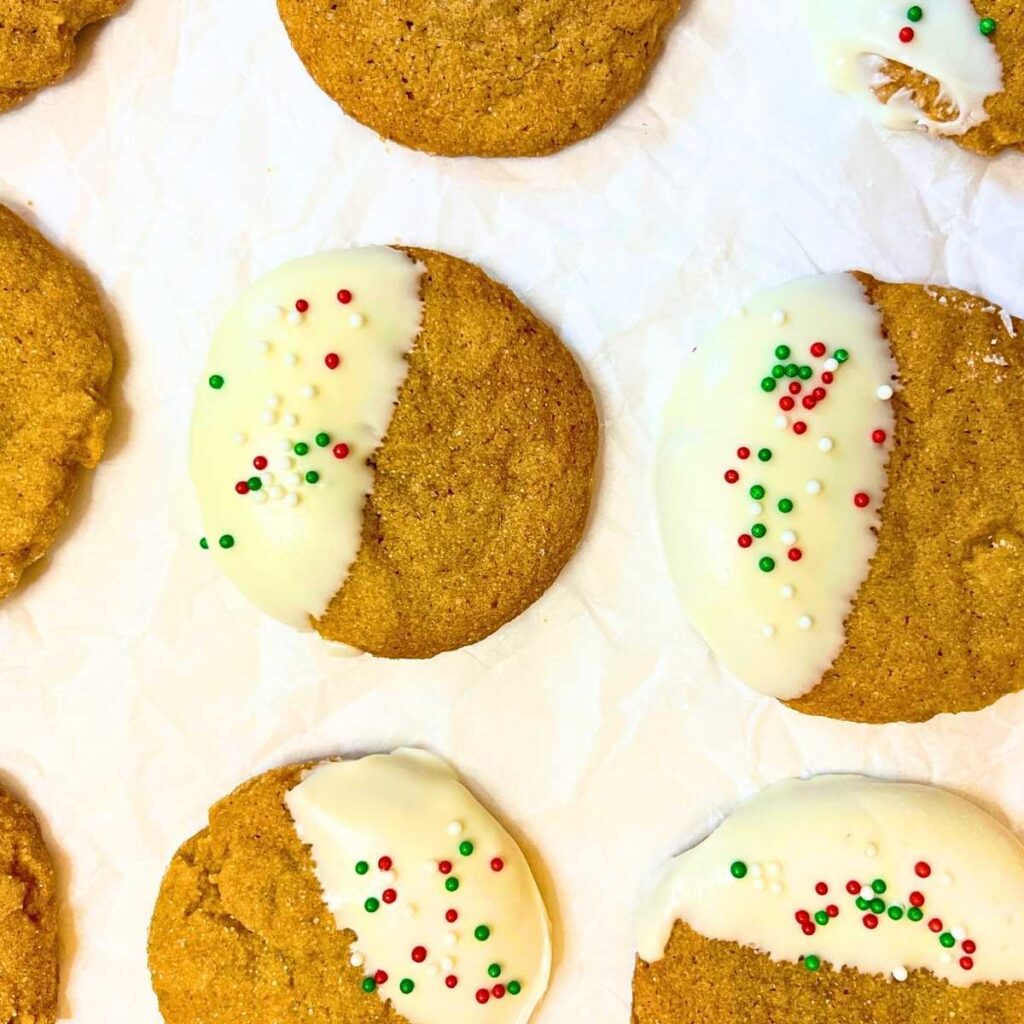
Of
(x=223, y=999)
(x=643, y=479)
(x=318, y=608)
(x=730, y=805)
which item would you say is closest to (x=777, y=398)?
(x=643, y=479)

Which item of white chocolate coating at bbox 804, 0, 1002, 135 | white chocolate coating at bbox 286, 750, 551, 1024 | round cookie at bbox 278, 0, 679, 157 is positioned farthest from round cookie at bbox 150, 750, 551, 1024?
white chocolate coating at bbox 804, 0, 1002, 135

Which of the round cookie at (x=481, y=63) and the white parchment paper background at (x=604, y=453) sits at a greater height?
the round cookie at (x=481, y=63)

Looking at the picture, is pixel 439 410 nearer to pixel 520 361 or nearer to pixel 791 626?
pixel 520 361

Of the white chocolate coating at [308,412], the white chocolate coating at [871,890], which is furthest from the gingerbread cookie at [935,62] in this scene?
the white chocolate coating at [871,890]

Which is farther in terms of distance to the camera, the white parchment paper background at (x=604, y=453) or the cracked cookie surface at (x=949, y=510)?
the white parchment paper background at (x=604, y=453)

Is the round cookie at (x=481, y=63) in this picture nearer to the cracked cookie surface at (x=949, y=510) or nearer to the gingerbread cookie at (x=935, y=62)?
the gingerbread cookie at (x=935, y=62)

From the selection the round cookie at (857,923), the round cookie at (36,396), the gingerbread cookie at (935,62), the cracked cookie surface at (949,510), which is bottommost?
the round cookie at (857,923)
